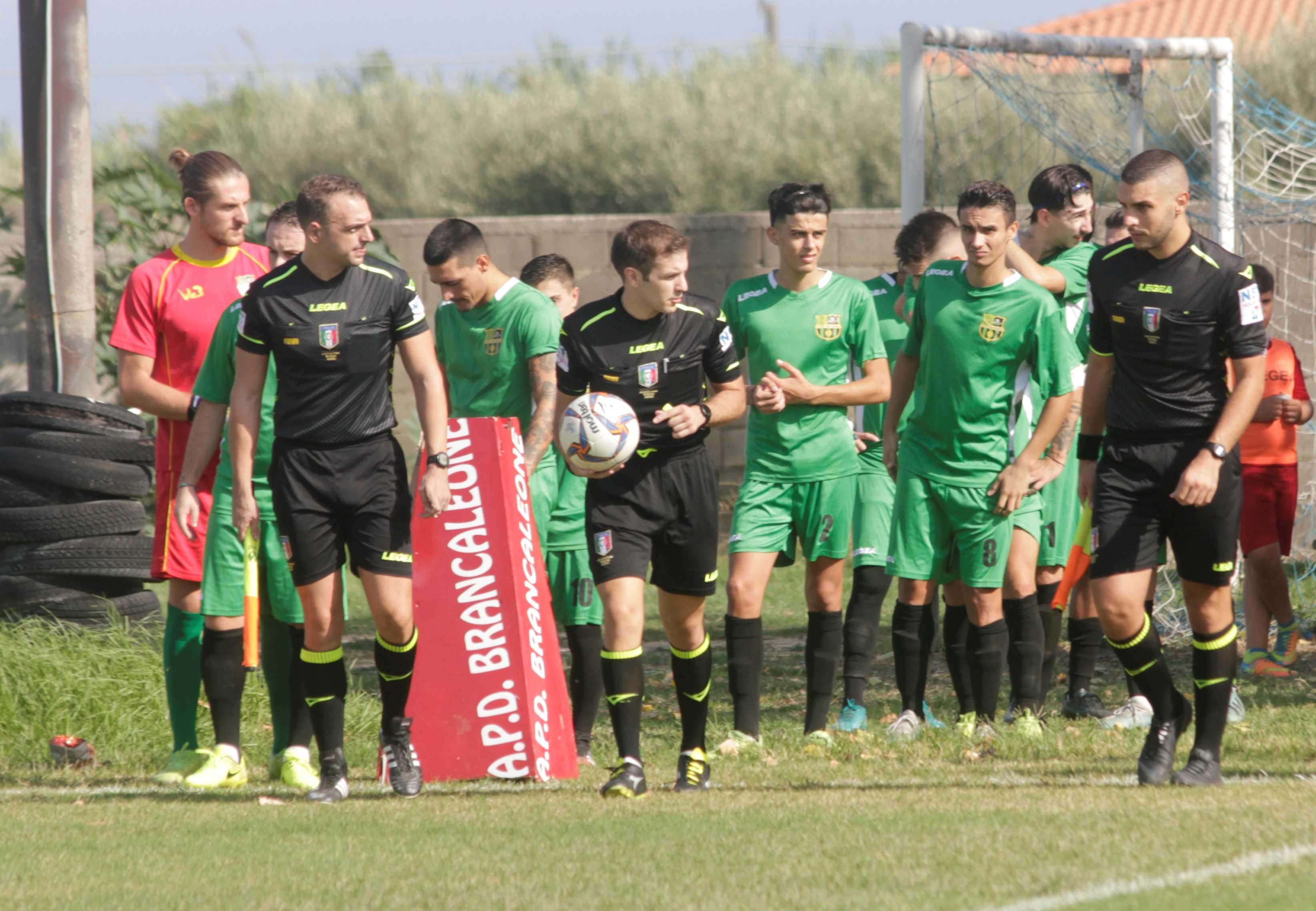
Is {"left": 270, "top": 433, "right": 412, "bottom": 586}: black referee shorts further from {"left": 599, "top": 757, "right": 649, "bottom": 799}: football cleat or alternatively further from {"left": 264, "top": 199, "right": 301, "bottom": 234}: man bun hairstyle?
{"left": 264, "top": 199, "right": 301, "bottom": 234}: man bun hairstyle

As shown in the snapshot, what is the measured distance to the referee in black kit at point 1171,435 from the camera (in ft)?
19.3

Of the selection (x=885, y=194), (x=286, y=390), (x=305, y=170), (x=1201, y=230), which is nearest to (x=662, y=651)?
(x=1201, y=230)

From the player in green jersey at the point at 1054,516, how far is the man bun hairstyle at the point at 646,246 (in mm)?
2054

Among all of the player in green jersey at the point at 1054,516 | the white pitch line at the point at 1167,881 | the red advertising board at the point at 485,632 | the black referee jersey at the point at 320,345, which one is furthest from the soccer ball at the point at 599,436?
the white pitch line at the point at 1167,881

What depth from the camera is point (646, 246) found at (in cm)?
611

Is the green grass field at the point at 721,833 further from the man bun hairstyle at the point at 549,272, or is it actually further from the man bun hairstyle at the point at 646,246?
the man bun hairstyle at the point at 549,272

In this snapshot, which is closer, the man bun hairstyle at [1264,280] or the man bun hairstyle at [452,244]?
the man bun hairstyle at [452,244]

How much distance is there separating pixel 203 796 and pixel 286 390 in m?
1.59

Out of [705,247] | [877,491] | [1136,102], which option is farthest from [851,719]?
[705,247]

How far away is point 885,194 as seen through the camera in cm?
2297

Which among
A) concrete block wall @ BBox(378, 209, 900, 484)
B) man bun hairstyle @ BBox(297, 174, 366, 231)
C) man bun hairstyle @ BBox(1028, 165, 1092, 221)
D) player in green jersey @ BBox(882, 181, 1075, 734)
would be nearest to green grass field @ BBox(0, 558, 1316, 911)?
player in green jersey @ BBox(882, 181, 1075, 734)

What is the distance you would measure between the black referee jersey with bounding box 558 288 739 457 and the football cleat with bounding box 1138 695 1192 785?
1899 mm

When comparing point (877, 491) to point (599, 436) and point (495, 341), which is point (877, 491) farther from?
point (599, 436)

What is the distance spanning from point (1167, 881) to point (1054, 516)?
3.81 meters
